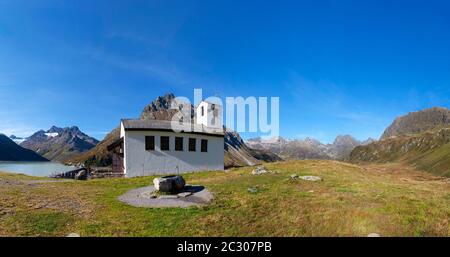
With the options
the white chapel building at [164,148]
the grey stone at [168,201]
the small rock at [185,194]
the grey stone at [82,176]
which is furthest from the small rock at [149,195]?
the grey stone at [82,176]

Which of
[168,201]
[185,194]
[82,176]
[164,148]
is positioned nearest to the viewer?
[168,201]

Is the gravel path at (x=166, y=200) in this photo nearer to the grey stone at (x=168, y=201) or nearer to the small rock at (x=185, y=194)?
the grey stone at (x=168, y=201)

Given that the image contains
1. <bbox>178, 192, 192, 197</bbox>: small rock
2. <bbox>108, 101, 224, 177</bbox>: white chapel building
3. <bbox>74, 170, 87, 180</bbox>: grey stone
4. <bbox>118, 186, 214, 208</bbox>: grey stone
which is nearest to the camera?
<bbox>118, 186, 214, 208</bbox>: grey stone

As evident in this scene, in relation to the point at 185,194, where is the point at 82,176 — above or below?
below

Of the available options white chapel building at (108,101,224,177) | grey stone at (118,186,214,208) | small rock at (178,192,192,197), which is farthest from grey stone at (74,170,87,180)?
small rock at (178,192,192,197)

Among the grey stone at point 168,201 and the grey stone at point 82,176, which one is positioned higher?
the grey stone at point 168,201

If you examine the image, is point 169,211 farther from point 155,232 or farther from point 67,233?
point 67,233

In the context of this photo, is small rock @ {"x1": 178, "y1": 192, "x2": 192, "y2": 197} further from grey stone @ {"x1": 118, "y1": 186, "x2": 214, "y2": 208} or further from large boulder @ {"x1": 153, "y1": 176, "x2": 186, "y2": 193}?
large boulder @ {"x1": 153, "y1": 176, "x2": 186, "y2": 193}

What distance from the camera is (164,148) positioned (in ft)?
128

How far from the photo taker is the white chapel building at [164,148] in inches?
1462

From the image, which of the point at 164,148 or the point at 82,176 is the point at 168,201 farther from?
the point at 82,176

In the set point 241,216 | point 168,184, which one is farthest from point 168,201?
point 241,216

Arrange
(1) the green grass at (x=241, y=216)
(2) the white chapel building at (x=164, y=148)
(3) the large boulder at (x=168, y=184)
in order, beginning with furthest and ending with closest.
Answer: (2) the white chapel building at (x=164, y=148), (3) the large boulder at (x=168, y=184), (1) the green grass at (x=241, y=216)

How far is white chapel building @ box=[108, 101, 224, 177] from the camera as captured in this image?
1462 inches
